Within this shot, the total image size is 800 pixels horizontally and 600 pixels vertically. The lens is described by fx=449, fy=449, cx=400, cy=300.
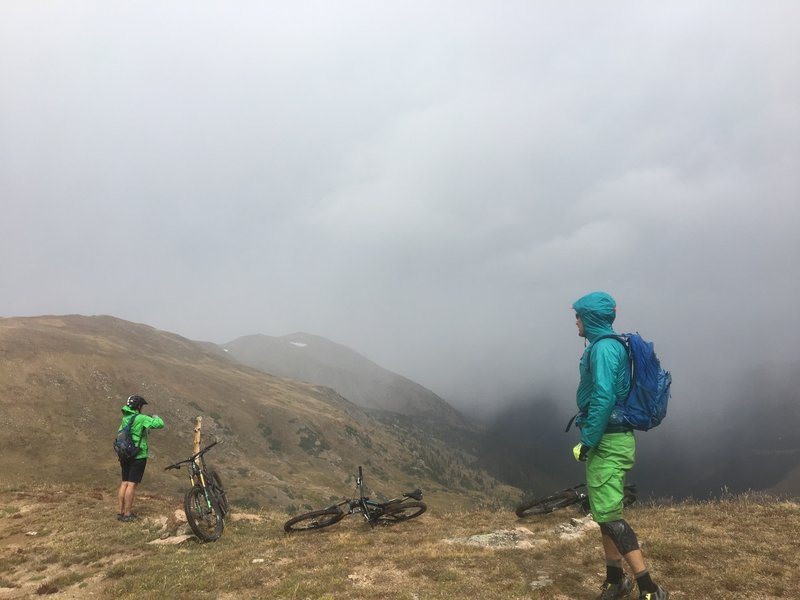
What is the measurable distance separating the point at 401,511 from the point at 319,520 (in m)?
2.52

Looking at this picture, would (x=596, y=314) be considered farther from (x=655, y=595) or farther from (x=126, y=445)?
(x=126, y=445)

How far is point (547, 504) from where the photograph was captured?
14797 mm

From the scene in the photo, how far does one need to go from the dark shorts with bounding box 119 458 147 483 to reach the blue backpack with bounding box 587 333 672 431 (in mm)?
13326

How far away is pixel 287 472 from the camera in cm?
5562

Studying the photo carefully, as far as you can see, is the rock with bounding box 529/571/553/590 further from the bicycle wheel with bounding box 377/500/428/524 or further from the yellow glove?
the bicycle wheel with bounding box 377/500/428/524

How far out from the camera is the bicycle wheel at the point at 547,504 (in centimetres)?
1444

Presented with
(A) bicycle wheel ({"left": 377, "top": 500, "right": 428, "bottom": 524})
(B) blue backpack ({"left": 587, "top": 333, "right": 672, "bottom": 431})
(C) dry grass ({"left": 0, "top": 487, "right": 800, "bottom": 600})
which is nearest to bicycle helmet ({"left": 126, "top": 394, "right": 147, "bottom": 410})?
(C) dry grass ({"left": 0, "top": 487, "right": 800, "bottom": 600})

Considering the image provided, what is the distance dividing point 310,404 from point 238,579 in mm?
90722

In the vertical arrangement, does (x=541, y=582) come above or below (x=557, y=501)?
above

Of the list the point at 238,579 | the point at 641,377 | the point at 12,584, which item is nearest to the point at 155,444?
the point at 12,584

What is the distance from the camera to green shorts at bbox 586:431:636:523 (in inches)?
244

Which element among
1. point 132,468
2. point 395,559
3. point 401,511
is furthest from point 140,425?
point 395,559

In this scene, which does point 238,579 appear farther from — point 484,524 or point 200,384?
point 200,384

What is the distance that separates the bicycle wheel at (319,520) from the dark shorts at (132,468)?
4.78m
